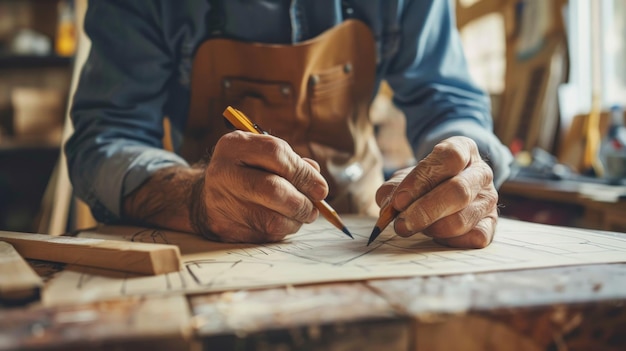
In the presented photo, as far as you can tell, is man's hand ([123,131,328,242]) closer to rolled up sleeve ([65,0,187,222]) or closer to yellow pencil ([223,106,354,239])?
yellow pencil ([223,106,354,239])

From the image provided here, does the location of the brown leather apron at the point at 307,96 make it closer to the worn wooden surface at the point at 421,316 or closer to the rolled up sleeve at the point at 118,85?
the rolled up sleeve at the point at 118,85

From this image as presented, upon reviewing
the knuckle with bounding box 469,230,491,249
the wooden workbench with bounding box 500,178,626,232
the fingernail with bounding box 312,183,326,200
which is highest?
the fingernail with bounding box 312,183,326,200

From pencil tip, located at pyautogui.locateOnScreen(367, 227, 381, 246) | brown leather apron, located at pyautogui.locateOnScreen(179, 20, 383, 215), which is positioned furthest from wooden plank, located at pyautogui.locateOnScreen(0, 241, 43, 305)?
brown leather apron, located at pyautogui.locateOnScreen(179, 20, 383, 215)

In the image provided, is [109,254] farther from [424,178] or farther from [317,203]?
[424,178]

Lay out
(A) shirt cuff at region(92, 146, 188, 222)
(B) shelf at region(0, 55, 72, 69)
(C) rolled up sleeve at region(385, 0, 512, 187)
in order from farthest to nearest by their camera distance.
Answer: (B) shelf at region(0, 55, 72, 69), (C) rolled up sleeve at region(385, 0, 512, 187), (A) shirt cuff at region(92, 146, 188, 222)

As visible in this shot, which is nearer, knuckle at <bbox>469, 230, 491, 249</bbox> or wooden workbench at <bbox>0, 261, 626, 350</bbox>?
wooden workbench at <bbox>0, 261, 626, 350</bbox>

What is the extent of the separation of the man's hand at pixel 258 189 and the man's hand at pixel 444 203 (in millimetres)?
132

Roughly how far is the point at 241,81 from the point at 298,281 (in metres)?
0.80

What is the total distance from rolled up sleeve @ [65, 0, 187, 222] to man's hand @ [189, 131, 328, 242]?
0.40 meters

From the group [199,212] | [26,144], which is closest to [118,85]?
[199,212]

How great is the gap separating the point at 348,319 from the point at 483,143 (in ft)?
2.50

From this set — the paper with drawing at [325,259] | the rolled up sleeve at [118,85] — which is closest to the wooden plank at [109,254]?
the paper with drawing at [325,259]

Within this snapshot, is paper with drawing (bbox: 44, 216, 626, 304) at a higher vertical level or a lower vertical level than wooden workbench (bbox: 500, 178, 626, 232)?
higher

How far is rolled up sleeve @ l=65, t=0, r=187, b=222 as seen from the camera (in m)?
1.19
